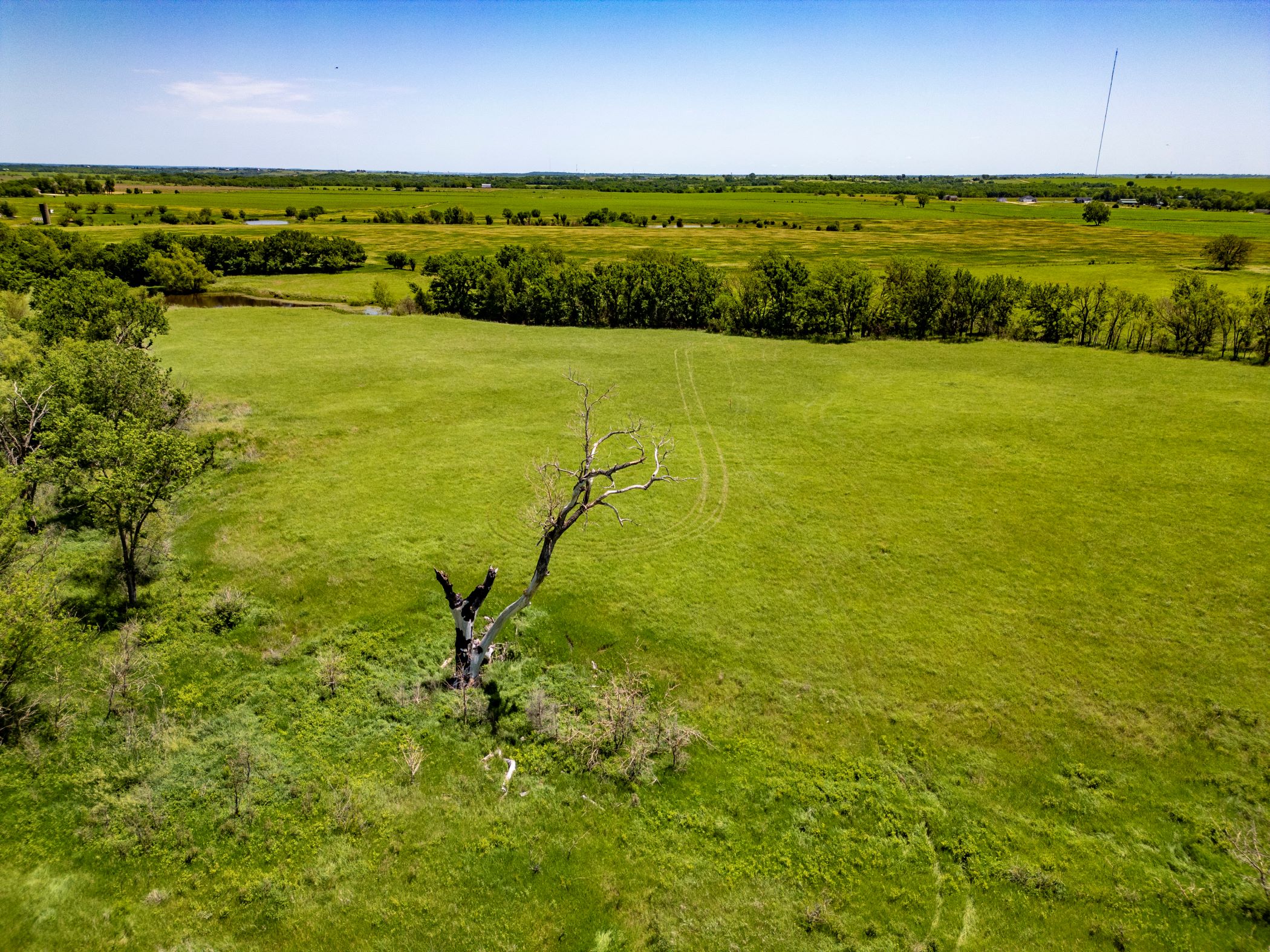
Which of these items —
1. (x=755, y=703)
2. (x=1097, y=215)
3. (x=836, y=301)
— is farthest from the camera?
(x=1097, y=215)

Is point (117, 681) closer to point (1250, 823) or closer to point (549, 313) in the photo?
point (1250, 823)

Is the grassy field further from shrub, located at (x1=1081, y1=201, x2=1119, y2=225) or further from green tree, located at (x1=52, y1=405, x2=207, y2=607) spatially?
shrub, located at (x1=1081, y1=201, x2=1119, y2=225)

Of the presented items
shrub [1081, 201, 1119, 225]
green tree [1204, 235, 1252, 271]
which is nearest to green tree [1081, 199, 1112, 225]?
shrub [1081, 201, 1119, 225]

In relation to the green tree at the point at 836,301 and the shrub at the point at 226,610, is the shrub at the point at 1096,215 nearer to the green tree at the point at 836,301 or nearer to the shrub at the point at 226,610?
the green tree at the point at 836,301

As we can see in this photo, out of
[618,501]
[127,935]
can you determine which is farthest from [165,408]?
[127,935]

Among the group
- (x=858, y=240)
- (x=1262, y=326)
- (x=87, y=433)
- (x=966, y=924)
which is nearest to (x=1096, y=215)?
(x=858, y=240)

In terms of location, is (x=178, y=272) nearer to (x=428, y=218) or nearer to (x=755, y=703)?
(x=428, y=218)
